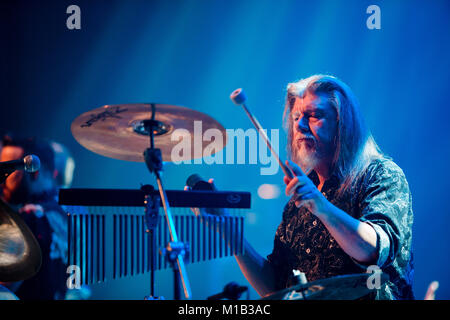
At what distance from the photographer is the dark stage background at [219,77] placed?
3760mm

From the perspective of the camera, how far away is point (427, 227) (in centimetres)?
376

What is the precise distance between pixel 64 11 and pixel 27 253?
10.3 feet

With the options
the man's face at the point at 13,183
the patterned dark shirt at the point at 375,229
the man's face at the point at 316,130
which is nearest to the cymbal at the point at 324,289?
the patterned dark shirt at the point at 375,229

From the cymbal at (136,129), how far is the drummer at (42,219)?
2102mm

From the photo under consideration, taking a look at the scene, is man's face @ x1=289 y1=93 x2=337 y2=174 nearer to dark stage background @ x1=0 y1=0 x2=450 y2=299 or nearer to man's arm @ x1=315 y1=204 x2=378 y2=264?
man's arm @ x1=315 y1=204 x2=378 y2=264

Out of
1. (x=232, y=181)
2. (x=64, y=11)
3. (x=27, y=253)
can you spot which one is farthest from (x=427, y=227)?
(x=64, y=11)

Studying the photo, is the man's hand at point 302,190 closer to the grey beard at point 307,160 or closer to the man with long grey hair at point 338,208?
the man with long grey hair at point 338,208

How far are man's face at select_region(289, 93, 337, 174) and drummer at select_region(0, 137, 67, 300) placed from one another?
8.55 feet

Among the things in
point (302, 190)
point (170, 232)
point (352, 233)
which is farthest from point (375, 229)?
point (170, 232)

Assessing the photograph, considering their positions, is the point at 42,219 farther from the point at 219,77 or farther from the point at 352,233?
the point at 352,233

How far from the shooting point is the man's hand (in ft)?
4.57

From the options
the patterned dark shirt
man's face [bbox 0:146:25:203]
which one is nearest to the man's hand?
the patterned dark shirt
